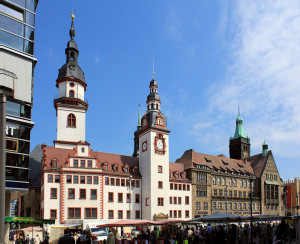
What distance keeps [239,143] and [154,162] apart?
132 ft

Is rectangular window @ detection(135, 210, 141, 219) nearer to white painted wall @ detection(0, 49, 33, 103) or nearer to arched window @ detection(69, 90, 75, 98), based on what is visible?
arched window @ detection(69, 90, 75, 98)

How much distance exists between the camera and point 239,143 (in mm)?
94875

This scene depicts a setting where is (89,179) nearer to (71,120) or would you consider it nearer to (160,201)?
(160,201)

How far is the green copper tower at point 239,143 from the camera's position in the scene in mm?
94312

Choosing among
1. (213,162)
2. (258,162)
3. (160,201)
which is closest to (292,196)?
(258,162)

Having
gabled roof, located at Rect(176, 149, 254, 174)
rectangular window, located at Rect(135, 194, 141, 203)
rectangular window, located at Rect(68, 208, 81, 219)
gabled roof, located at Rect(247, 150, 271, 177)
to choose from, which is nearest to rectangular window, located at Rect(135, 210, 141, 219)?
rectangular window, located at Rect(135, 194, 141, 203)

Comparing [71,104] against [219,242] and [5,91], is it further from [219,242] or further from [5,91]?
[5,91]

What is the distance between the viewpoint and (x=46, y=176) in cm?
5269

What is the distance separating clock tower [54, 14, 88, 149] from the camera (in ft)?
208

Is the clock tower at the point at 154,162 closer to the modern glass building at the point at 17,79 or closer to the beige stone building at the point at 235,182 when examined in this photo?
the beige stone building at the point at 235,182

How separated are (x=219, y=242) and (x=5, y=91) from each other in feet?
55.9

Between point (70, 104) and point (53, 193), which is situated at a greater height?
point (70, 104)

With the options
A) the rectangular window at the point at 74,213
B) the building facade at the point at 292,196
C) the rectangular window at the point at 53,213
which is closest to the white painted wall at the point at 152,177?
the rectangular window at the point at 74,213

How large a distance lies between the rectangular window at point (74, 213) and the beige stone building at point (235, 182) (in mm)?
23055
